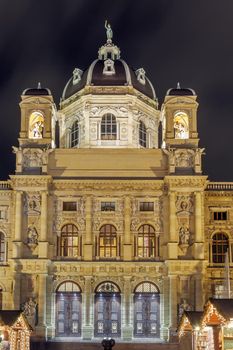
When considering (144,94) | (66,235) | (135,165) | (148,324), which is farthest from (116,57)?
(148,324)

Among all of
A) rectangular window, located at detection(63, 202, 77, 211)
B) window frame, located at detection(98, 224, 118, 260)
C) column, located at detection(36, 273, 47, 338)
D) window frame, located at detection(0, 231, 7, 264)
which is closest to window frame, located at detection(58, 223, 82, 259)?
rectangular window, located at detection(63, 202, 77, 211)

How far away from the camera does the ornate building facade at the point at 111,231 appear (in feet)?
199

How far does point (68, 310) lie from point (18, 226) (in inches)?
269

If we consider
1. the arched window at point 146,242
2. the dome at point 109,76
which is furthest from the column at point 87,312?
the dome at point 109,76

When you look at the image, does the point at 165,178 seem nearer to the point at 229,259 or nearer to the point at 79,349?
the point at 229,259

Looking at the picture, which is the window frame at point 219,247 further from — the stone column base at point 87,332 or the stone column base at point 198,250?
the stone column base at point 87,332

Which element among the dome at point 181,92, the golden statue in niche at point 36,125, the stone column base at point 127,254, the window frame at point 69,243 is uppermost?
the dome at point 181,92

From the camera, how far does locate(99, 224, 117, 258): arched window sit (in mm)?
62500

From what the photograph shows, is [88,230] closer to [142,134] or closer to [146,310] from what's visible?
[146,310]

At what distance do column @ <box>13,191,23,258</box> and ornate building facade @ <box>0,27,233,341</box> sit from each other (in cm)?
7

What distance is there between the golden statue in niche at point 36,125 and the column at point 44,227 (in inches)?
215

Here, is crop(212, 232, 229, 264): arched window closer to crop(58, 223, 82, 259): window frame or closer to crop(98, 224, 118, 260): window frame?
crop(98, 224, 118, 260): window frame

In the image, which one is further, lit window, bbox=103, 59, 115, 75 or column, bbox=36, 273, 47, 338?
lit window, bbox=103, 59, 115, 75

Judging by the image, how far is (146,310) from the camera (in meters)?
61.2
